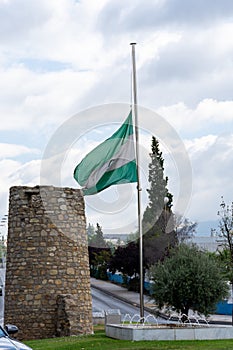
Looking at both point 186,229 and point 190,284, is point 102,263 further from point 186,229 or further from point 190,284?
point 190,284

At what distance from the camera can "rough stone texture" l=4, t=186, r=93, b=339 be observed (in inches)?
1056

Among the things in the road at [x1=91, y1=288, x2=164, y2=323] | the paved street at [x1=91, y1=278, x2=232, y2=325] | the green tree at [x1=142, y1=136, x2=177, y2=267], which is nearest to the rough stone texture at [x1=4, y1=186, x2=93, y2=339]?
the road at [x1=91, y1=288, x2=164, y2=323]

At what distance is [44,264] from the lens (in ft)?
88.2

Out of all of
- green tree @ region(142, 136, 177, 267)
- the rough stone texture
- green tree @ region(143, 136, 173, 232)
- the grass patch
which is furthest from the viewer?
green tree @ region(142, 136, 177, 267)

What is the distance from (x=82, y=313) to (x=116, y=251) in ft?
161

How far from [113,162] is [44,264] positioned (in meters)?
4.31

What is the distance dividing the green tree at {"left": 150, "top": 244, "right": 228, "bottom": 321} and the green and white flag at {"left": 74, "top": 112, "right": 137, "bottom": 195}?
11.6 ft

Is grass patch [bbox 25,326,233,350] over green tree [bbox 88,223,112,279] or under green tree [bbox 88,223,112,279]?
Result: under

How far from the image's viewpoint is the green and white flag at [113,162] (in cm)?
2802

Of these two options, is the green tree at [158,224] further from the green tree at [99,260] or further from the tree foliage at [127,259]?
the green tree at [99,260]

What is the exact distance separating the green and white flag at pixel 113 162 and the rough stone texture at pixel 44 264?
114 centimetres

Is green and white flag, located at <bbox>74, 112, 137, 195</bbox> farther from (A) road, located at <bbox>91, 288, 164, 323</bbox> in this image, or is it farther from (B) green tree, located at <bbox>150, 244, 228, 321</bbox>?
(A) road, located at <bbox>91, 288, 164, 323</bbox>

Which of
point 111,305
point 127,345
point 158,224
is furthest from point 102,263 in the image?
point 127,345

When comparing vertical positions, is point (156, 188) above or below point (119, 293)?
above
